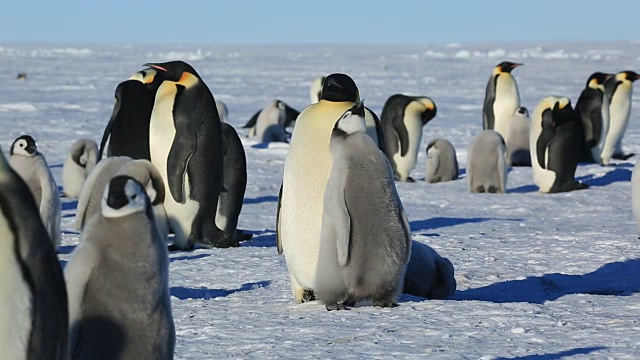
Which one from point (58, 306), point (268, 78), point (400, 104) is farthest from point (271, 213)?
point (268, 78)

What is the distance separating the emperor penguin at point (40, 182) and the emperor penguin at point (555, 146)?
6.22 m

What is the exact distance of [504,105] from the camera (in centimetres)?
1599

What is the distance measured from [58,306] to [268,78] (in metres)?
33.4

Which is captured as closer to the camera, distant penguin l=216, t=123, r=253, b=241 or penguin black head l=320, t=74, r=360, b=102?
penguin black head l=320, t=74, r=360, b=102

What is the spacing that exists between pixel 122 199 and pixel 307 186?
1982 mm

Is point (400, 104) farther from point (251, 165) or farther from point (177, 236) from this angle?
point (177, 236)

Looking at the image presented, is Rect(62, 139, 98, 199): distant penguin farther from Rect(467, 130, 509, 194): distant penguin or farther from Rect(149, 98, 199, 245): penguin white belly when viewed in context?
Rect(467, 130, 509, 194): distant penguin

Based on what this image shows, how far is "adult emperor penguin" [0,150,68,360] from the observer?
A: 2.37 meters

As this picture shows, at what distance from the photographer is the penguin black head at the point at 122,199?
2.95 meters

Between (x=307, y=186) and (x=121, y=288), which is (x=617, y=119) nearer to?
(x=307, y=186)

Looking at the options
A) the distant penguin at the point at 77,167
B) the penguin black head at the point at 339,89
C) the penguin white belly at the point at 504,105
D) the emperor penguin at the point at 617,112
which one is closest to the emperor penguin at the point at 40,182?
the penguin black head at the point at 339,89

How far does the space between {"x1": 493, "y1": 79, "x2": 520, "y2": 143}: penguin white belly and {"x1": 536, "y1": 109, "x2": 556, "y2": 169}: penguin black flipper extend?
385 cm

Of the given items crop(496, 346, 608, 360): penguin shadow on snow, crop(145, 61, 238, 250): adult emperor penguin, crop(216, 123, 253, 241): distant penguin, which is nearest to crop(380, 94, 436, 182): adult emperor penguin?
crop(216, 123, 253, 241): distant penguin

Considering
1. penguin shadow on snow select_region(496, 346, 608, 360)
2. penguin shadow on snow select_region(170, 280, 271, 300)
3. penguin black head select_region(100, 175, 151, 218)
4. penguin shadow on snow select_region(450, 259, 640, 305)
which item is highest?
penguin black head select_region(100, 175, 151, 218)
